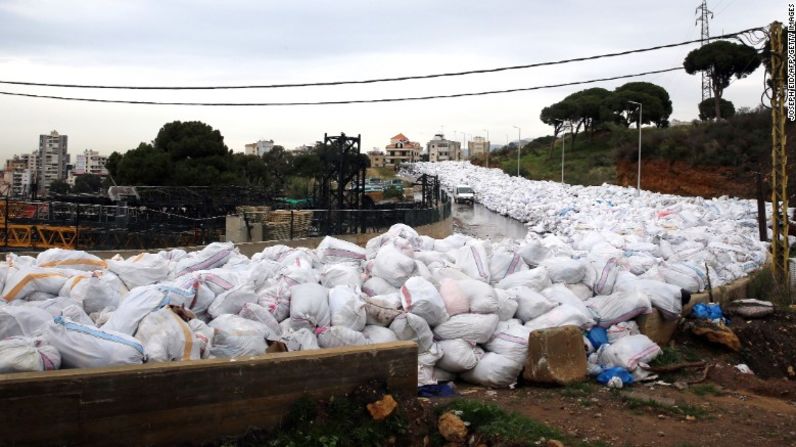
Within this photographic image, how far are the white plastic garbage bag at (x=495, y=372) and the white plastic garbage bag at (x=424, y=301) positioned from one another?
0.50 meters

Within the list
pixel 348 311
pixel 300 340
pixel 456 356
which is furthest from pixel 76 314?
pixel 456 356

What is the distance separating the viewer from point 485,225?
88.2ft

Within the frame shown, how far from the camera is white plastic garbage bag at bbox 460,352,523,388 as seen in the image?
18.3 feet

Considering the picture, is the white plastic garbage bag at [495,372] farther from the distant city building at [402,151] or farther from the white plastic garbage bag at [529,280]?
the distant city building at [402,151]

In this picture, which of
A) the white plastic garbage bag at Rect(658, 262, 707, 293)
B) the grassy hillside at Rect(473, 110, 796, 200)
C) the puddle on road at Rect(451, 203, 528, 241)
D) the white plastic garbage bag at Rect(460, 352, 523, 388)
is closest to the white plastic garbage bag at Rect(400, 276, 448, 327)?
the white plastic garbage bag at Rect(460, 352, 523, 388)

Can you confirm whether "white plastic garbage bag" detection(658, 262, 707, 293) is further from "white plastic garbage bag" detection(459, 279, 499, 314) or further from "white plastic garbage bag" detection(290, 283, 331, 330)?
"white plastic garbage bag" detection(290, 283, 331, 330)

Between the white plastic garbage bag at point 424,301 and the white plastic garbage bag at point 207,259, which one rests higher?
the white plastic garbage bag at point 207,259

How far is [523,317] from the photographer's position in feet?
20.5

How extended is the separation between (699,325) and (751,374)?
0.87m

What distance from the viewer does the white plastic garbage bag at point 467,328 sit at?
568cm

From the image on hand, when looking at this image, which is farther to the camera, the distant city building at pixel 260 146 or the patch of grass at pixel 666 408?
the distant city building at pixel 260 146

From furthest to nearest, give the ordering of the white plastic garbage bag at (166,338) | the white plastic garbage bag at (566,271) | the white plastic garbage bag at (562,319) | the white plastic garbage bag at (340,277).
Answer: the white plastic garbage bag at (566,271)
the white plastic garbage bag at (340,277)
the white plastic garbage bag at (562,319)
the white plastic garbage bag at (166,338)

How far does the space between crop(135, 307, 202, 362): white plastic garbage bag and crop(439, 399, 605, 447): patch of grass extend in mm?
1764

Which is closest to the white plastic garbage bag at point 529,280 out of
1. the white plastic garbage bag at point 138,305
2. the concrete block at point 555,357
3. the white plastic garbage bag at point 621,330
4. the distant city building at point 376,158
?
the white plastic garbage bag at point 621,330
